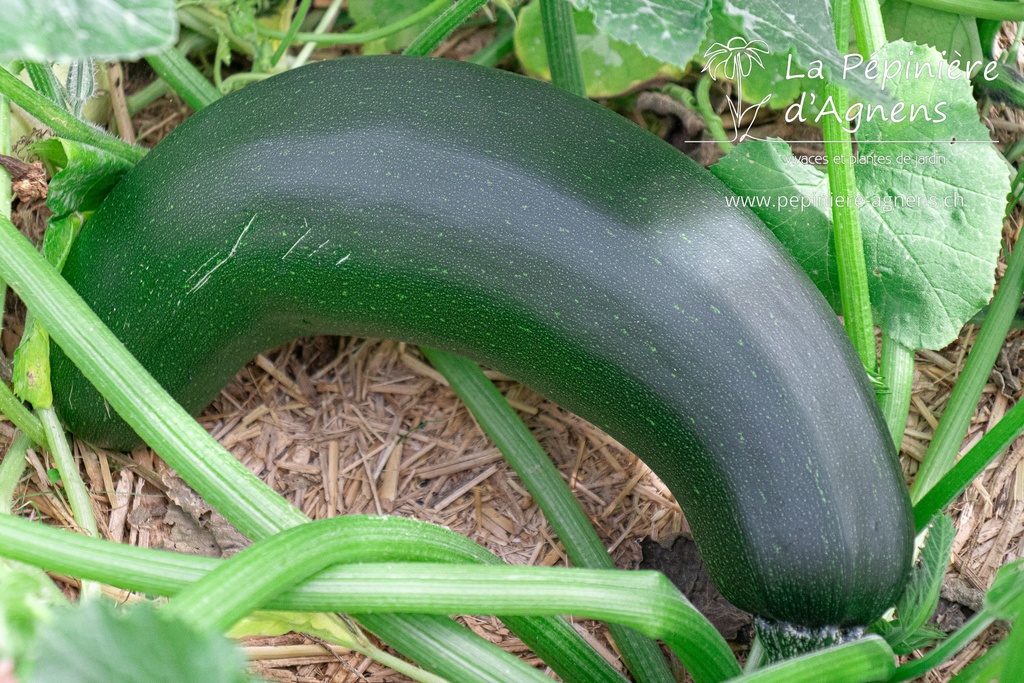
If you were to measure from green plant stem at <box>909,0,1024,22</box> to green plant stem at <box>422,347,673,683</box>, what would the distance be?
3.34 feet

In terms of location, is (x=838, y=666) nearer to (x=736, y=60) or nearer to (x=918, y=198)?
(x=918, y=198)

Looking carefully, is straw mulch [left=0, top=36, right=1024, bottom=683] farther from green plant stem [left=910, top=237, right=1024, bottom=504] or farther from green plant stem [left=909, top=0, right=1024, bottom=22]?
green plant stem [left=909, top=0, right=1024, bottom=22]

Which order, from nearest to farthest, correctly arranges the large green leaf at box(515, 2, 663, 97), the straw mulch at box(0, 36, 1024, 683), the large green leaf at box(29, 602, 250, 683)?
the large green leaf at box(29, 602, 250, 683)
the straw mulch at box(0, 36, 1024, 683)
the large green leaf at box(515, 2, 663, 97)

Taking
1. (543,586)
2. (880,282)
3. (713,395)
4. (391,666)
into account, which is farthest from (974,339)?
(391,666)

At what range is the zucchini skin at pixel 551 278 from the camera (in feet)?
4.14

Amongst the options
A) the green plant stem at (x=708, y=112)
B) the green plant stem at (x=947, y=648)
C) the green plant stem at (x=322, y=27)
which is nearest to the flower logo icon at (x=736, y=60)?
the green plant stem at (x=708, y=112)

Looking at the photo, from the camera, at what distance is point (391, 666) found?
1335 millimetres

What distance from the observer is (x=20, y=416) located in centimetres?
150

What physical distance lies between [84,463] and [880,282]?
1.40 m

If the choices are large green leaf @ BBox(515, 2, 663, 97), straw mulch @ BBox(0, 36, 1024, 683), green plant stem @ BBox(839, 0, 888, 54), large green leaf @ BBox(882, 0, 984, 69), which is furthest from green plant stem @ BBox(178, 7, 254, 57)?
large green leaf @ BBox(882, 0, 984, 69)

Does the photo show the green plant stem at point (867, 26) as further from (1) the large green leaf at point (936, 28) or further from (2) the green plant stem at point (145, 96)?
(2) the green plant stem at point (145, 96)

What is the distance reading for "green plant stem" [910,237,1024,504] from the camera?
1507 mm

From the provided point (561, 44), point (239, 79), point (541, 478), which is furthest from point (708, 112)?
point (239, 79)

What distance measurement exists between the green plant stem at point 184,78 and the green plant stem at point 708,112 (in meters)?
0.92
